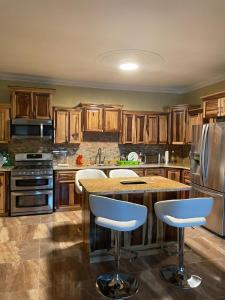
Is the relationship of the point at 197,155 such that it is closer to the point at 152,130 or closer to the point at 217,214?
the point at 217,214

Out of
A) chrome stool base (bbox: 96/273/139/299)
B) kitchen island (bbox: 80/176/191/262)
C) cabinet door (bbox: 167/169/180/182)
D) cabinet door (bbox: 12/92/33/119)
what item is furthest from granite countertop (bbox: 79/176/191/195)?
cabinet door (bbox: 12/92/33/119)

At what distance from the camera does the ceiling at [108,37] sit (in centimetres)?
247

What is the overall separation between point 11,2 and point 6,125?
9.48 feet

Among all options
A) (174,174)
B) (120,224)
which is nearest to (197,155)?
(174,174)

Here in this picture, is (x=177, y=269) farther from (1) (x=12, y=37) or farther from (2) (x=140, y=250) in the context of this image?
(1) (x=12, y=37)

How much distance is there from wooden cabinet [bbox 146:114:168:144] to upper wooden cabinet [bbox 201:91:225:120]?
133 cm

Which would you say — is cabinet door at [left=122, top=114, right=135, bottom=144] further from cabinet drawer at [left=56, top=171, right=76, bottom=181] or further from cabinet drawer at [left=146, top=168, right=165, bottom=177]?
cabinet drawer at [left=56, top=171, right=76, bottom=181]

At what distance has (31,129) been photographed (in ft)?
16.4

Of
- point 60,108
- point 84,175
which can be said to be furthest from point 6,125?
point 84,175

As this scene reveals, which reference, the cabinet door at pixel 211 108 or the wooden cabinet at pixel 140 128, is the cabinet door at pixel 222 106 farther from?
the wooden cabinet at pixel 140 128

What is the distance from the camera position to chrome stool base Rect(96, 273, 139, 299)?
2.42 meters

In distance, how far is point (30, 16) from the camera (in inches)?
106

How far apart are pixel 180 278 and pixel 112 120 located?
11.9 feet

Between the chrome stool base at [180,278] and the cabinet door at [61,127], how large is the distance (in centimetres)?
337
